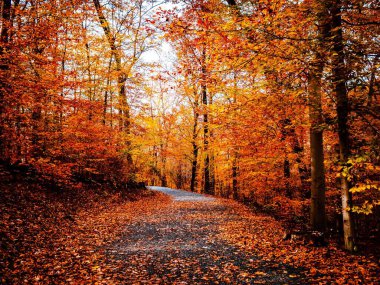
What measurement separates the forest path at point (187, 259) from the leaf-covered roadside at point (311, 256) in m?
0.31

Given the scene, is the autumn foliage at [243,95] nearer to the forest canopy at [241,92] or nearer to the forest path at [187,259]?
the forest canopy at [241,92]

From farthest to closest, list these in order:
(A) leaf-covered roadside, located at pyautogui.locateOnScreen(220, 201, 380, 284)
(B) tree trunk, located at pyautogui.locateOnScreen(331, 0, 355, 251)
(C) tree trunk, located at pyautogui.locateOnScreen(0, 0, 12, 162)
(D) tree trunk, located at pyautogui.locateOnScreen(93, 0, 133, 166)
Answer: (D) tree trunk, located at pyautogui.locateOnScreen(93, 0, 133, 166) → (C) tree trunk, located at pyautogui.locateOnScreen(0, 0, 12, 162) → (B) tree trunk, located at pyautogui.locateOnScreen(331, 0, 355, 251) → (A) leaf-covered roadside, located at pyautogui.locateOnScreen(220, 201, 380, 284)

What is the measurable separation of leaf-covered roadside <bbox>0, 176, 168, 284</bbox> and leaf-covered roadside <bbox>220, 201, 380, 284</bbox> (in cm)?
408

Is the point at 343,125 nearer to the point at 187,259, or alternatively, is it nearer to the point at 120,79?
the point at 187,259

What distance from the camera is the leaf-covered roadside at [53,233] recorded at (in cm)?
584

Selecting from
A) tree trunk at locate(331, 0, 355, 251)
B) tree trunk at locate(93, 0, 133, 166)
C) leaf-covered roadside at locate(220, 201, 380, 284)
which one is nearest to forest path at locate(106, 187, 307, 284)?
leaf-covered roadside at locate(220, 201, 380, 284)

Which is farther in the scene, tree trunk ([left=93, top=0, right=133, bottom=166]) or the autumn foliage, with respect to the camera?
tree trunk ([left=93, top=0, right=133, bottom=166])

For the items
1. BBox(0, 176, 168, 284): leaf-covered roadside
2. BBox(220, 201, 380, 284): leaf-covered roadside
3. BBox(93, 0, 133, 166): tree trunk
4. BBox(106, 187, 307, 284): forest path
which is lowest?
BBox(106, 187, 307, 284): forest path

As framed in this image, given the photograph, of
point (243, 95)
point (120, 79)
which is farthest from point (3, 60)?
point (120, 79)

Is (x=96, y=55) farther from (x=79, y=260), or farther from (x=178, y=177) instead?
(x=178, y=177)

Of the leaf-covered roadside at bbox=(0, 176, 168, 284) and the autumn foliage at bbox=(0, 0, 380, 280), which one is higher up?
the autumn foliage at bbox=(0, 0, 380, 280)

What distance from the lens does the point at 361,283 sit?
214 inches

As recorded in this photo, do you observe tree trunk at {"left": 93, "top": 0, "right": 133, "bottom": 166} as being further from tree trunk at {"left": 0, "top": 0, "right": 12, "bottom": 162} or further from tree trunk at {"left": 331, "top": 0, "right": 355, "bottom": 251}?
tree trunk at {"left": 331, "top": 0, "right": 355, "bottom": 251}

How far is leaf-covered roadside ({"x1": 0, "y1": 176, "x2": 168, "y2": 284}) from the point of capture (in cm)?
584
